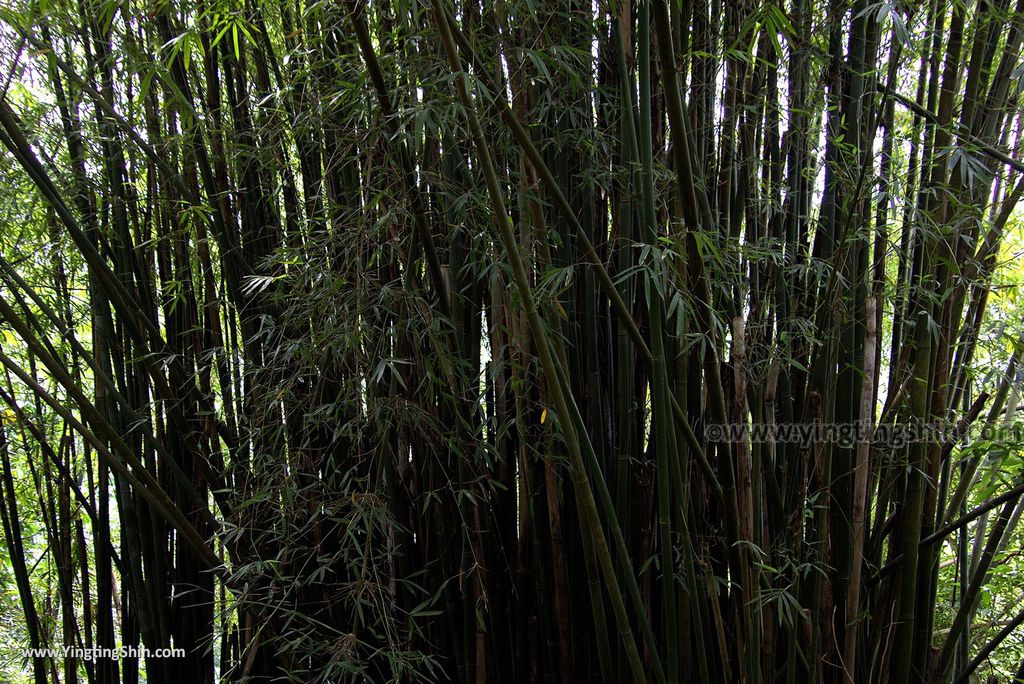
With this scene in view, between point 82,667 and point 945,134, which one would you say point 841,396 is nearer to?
point 945,134

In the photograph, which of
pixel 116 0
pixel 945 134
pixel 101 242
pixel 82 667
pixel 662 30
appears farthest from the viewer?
pixel 82 667

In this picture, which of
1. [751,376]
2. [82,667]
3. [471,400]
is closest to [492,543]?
[471,400]

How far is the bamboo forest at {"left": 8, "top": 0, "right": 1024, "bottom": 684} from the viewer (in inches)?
72.4

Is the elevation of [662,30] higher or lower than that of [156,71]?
A: lower

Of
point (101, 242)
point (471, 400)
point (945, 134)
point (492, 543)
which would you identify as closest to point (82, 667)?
point (101, 242)

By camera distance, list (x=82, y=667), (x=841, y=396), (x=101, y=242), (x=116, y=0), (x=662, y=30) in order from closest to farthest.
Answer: (x=662, y=30)
(x=116, y=0)
(x=841, y=396)
(x=101, y=242)
(x=82, y=667)

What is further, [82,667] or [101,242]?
[82,667]

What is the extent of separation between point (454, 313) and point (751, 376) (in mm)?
749

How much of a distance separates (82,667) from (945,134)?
10.8 feet

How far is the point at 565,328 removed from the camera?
2.08 metres

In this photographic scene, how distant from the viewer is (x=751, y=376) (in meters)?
1.94

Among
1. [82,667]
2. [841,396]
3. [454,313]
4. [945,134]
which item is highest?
[945,134]

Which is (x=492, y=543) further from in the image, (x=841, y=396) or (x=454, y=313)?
(x=841, y=396)

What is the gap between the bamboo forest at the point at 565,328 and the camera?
1839mm
